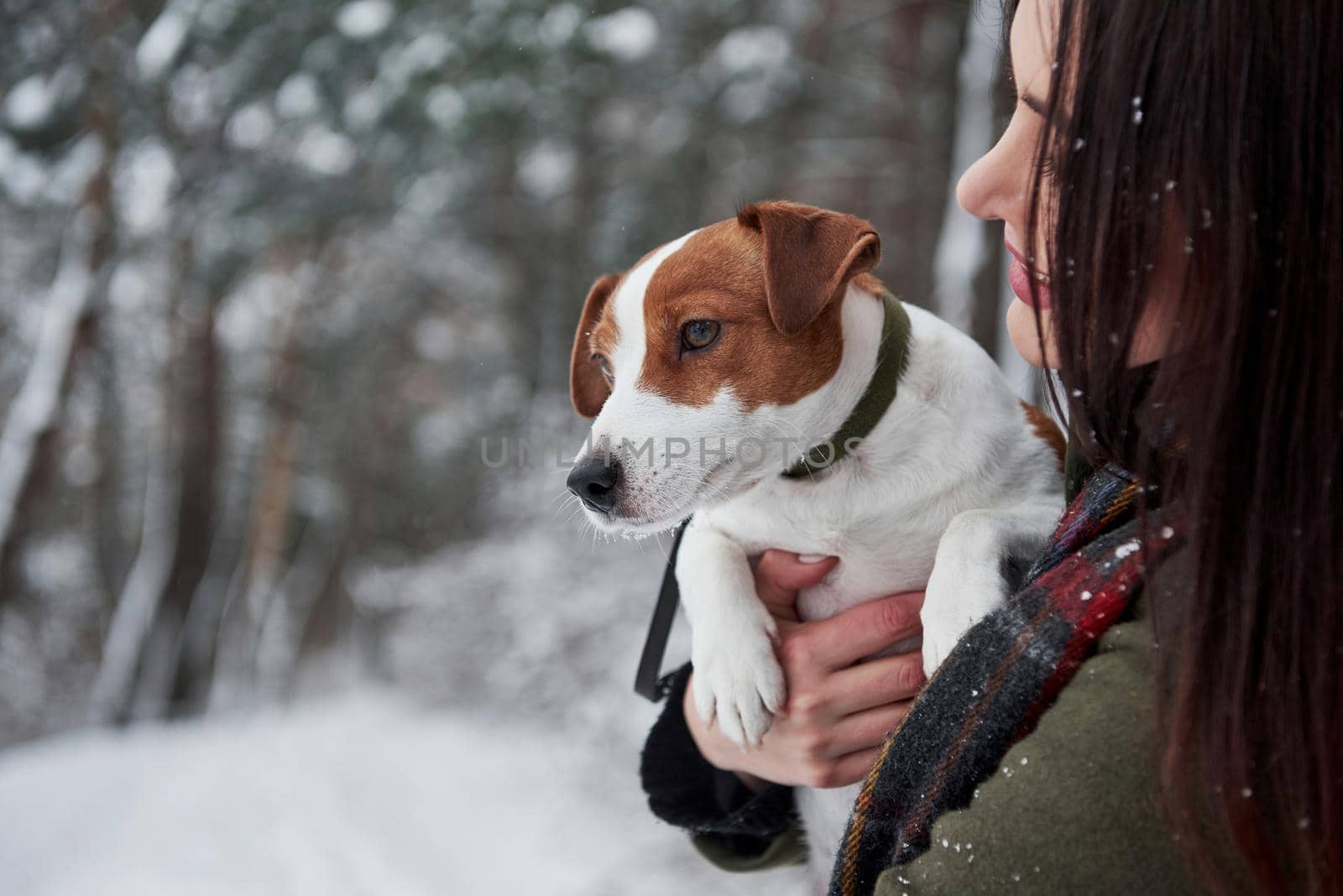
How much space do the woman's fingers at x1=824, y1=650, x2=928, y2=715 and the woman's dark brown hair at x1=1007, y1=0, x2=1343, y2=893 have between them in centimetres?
56

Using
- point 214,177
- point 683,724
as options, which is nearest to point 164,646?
point 214,177

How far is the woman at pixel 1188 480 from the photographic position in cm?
77

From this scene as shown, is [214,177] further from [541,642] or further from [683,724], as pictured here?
[683,724]

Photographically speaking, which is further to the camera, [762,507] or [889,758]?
[762,507]

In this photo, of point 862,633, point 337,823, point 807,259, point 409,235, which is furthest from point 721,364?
point 409,235

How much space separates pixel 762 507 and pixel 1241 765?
0.88m

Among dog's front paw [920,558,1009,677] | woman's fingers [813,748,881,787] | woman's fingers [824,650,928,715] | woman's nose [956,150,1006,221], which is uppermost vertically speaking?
woman's nose [956,150,1006,221]

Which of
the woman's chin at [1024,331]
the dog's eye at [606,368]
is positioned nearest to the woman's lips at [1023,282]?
the woman's chin at [1024,331]

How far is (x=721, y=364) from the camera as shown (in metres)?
1.55

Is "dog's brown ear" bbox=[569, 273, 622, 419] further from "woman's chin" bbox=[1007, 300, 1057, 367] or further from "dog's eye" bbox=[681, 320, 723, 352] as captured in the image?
"woman's chin" bbox=[1007, 300, 1057, 367]

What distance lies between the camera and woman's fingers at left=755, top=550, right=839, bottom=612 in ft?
5.20

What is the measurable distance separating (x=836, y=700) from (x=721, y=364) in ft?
1.70

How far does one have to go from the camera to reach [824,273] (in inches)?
59.6

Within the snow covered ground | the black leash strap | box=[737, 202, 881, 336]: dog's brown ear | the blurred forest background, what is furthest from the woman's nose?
the snow covered ground
